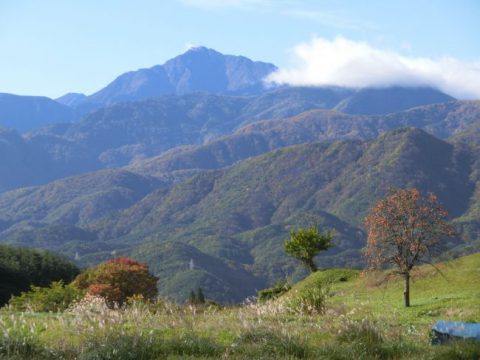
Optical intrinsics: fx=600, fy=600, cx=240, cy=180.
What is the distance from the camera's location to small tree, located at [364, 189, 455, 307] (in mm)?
25344

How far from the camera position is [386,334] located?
42.4 ft

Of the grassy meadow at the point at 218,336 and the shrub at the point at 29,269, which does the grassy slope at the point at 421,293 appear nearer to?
the grassy meadow at the point at 218,336

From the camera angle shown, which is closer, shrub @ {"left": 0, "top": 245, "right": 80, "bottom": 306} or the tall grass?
the tall grass

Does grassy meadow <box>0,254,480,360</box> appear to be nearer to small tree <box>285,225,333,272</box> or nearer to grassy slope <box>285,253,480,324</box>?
grassy slope <box>285,253,480,324</box>

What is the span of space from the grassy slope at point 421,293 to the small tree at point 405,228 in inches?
40.9

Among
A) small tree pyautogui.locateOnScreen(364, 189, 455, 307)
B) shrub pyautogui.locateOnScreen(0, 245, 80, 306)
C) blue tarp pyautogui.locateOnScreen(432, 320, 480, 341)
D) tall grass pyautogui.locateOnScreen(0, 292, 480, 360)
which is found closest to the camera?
tall grass pyautogui.locateOnScreen(0, 292, 480, 360)

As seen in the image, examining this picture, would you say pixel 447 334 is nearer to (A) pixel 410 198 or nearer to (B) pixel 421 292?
(A) pixel 410 198

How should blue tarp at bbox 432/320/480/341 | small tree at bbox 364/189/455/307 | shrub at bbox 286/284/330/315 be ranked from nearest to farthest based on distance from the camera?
1. blue tarp at bbox 432/320/480/341
2. shrub at bbox 286/284/330/315
3. small tree at bbox 364/189/455/307

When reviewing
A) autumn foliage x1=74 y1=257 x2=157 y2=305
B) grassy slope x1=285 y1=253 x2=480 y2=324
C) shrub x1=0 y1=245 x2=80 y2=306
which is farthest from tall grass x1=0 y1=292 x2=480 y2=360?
shrub x1=0 y1=245 x2=80 y2=306

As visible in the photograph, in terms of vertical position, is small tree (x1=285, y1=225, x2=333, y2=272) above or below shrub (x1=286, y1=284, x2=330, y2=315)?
below

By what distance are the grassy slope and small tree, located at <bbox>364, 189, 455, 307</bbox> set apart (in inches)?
40.9

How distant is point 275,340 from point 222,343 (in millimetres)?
1250

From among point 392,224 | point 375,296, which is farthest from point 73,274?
point 392,224

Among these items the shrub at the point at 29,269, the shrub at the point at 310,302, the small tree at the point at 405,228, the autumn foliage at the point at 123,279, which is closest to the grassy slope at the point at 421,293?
the small tree at the point at 405,228
